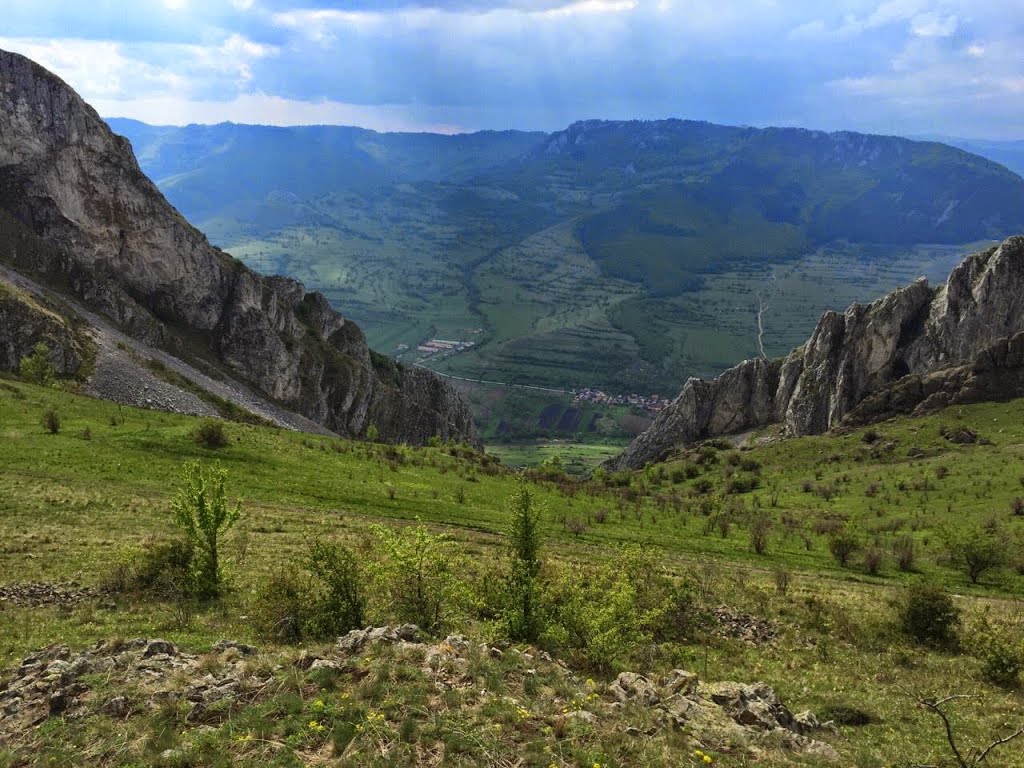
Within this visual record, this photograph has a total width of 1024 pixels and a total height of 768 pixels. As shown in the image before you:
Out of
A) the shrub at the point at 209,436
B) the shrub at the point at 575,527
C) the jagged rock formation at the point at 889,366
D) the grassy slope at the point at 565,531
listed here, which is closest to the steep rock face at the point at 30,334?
the grassy slope at the point at 565,531

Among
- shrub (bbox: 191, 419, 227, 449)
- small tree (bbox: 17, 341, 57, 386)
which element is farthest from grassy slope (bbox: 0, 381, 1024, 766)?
small tree (bbox: 17, 341, 57, 386)

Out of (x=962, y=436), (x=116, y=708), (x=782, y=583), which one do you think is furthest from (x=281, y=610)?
(x=962, y=436)

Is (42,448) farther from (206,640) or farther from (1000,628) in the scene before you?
(1000,628)

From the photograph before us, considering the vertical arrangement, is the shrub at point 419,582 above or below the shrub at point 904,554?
above

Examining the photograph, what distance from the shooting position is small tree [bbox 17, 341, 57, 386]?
64.2 m

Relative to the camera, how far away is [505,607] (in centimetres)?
2206

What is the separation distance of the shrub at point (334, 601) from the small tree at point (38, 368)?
195 ft

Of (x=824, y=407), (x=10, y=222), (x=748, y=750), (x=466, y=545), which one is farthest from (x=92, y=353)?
(x=824, y=407)

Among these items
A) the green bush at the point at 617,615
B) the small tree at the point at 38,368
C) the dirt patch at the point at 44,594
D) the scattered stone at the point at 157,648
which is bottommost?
the green bush at the point at 617,615

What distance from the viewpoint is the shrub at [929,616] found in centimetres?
2706

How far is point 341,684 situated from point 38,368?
66.0 m

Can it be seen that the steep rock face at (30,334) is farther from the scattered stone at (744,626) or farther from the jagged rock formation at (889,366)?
the jagged rock formation at (889,366)

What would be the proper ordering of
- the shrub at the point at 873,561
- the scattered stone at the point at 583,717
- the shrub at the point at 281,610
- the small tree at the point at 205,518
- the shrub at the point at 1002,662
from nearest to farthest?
the scattered stone at the point at 583,717
the shrub at the point at 281,610
the shrub at the point at 1002,662
the small tree at the point at 205,518
the shrub at the point at 873,561

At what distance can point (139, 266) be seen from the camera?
101 metres
